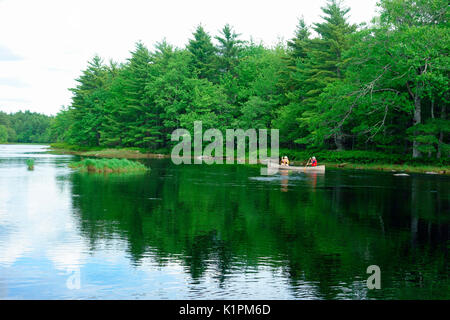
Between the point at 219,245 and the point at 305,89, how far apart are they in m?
48.5

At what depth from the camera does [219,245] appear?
12578mm

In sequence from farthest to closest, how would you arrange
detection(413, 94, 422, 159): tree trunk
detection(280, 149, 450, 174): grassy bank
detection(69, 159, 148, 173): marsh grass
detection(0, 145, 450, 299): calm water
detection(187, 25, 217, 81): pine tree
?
detection(187, 25, 217, 81): pine tree < detection(413, 94, 422, 159): tree trunk < detection(280, 149, 450, 174): grassy bank < detection(69, 159, 148, 173): marsh grass < detection(0, 145, 450, 299): calm water

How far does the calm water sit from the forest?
68.3 feet

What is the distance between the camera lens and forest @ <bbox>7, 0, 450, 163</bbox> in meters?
43.0

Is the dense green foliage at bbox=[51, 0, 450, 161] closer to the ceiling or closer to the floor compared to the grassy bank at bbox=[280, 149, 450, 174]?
closer to the ceiling

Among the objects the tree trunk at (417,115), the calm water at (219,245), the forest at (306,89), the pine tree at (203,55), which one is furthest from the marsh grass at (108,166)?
the pine tree at (203,55)

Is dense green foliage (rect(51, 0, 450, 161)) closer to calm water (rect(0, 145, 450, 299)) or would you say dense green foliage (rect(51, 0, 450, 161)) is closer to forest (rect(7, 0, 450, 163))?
forest (rect(7, 0, 450, 163))

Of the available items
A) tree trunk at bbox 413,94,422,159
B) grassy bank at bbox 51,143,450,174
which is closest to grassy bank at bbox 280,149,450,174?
grassy bank at bbox 51,143,450,174

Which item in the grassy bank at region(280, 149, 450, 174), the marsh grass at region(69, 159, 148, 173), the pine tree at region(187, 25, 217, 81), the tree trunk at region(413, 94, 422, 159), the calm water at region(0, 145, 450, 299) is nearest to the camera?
the calm water at region(0, 145, 450, 299)

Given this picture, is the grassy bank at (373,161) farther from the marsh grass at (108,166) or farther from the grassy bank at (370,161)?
the marsh grass at (108,166)

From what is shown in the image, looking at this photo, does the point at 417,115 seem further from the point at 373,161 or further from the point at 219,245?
the point at 219,245

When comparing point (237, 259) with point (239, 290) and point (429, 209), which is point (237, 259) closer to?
point (239, 290)

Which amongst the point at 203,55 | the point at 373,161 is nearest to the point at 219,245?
the point at 373,161
